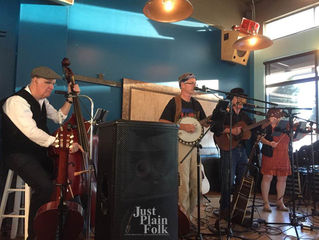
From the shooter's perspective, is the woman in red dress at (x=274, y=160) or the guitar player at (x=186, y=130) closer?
the guitar player at (x=186, y=130)

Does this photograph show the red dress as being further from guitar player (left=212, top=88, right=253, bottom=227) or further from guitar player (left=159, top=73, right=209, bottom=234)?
guitar player (left=159, top=73, right=209, bottom=234)

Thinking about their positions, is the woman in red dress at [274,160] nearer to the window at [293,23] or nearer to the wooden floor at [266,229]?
the wooden floor at [266,229]

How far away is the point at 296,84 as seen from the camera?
239 inches

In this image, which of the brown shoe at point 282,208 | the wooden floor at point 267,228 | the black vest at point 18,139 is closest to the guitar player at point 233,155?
the wooden floor at point 267,228

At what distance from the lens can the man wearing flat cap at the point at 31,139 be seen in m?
2.09

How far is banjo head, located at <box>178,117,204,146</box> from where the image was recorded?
2673mm

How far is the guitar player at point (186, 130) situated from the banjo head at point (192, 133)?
1.6 inches

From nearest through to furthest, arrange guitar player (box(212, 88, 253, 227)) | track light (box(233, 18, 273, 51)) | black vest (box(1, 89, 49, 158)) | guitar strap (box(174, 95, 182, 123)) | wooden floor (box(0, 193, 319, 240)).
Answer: black vest (box(1, 89, 49, 158))
wooden floor (box(0, 193, 319, 240))
guitar strap (box(174, 95, 182, 123))
guitar player (box(212, 88, 253, 227))
track light (box(233, 18, 273, 51))

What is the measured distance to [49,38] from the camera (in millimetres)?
3506

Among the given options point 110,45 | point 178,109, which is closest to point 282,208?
point 178,109

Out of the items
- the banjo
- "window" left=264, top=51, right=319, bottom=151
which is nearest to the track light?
the banjo

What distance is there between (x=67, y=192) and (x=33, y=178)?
309 mm

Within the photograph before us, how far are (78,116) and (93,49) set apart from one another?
7.16 ft

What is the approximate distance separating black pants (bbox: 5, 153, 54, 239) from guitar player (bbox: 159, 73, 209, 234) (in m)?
1.23
